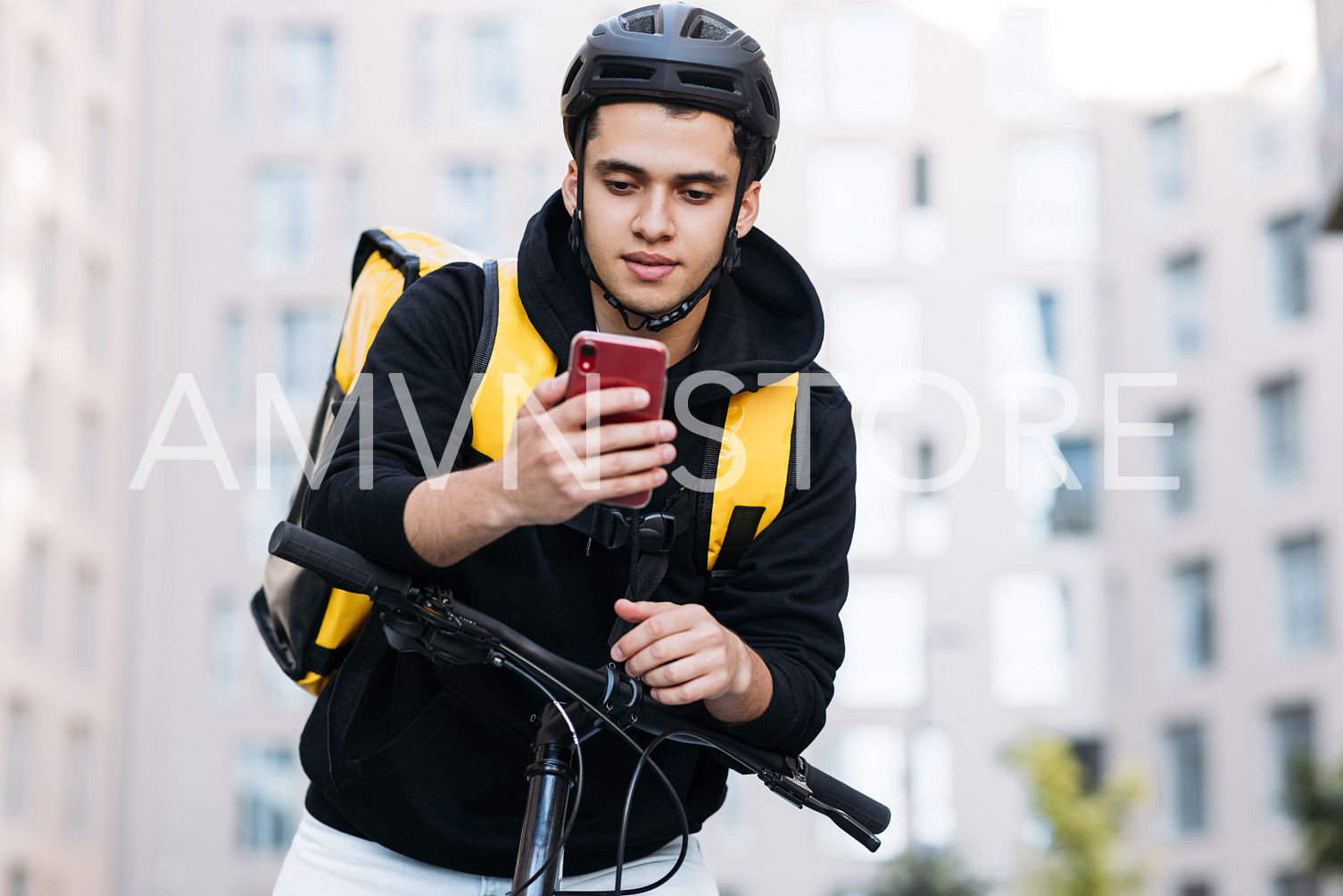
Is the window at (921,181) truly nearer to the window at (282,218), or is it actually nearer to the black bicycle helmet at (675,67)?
the window at (282,218)


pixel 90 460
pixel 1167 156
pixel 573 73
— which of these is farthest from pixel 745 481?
pixel 1167 156

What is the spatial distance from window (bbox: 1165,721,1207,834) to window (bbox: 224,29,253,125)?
1153 inches

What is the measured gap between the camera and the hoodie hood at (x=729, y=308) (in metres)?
2.90

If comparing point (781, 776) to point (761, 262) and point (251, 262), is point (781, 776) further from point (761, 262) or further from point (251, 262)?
point (251, 262)

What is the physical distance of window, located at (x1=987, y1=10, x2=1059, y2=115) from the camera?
42.3 m

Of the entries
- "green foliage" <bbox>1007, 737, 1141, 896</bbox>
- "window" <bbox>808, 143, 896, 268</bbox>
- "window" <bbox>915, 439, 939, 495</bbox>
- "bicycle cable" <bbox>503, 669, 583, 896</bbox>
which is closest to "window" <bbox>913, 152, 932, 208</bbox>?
"window" <bbox>808, 143, 896, 268</bbox>

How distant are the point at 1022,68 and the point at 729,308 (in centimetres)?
4164

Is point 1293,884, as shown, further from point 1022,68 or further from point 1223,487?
point 1022,68

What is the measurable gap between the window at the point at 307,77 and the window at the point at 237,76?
104 cm

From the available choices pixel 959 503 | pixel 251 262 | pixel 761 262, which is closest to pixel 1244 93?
pixel 959 503

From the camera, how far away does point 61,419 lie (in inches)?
1481

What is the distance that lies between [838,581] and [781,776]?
0.45 metres

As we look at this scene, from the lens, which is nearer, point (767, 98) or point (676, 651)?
point (676, 651)

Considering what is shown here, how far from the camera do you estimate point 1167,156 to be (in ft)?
→ 133
